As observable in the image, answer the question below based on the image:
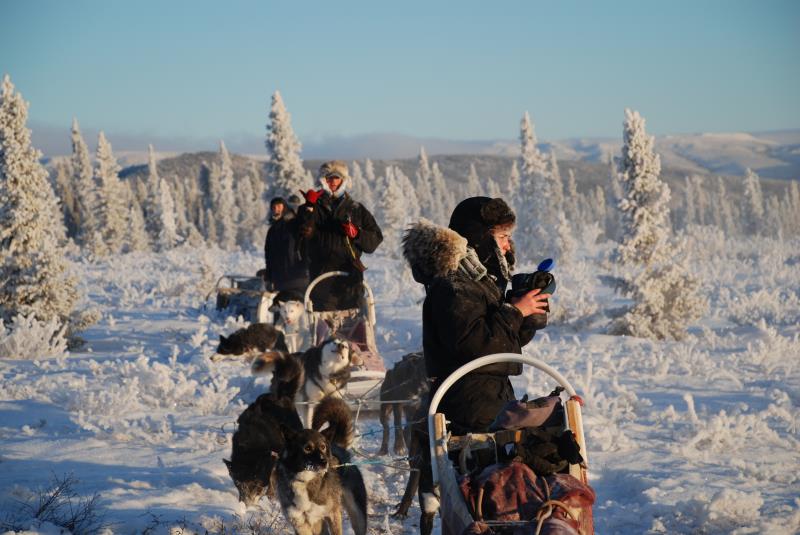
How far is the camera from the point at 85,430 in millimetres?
7512

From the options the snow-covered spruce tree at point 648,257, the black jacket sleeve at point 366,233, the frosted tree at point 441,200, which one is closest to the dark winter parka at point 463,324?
the black jacket sleeve at point 366,233

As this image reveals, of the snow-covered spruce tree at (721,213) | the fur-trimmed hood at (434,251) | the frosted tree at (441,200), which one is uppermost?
the fur-trimmed hood at (434,251)

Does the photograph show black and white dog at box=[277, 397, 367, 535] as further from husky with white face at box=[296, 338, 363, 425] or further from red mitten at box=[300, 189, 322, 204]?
red mitten at box=[300, 189, 322, 204]

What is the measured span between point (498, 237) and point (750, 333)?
12.3 meters

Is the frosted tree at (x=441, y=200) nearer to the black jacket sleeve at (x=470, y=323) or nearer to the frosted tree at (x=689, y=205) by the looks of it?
the frosted tree at (x=689, y=205)

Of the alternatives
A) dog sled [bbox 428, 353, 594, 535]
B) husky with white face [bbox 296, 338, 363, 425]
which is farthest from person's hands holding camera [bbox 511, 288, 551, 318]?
husky with white face [bbox 296, 338, 363, 425]

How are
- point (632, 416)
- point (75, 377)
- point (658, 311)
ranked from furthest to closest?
point (658, 311)
point (75, 377)
point (632, 416)

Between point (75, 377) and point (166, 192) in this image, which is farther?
point (166, 192)

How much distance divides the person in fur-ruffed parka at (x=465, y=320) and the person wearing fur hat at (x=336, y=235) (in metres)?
4.83

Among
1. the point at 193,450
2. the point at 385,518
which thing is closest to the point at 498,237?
the point at 385,518

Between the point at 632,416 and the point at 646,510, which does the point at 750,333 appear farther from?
the point at 646,510

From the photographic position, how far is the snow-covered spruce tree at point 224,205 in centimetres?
8950

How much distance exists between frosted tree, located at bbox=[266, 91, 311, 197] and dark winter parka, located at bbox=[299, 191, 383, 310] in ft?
88.3

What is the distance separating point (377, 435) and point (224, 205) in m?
85.9
